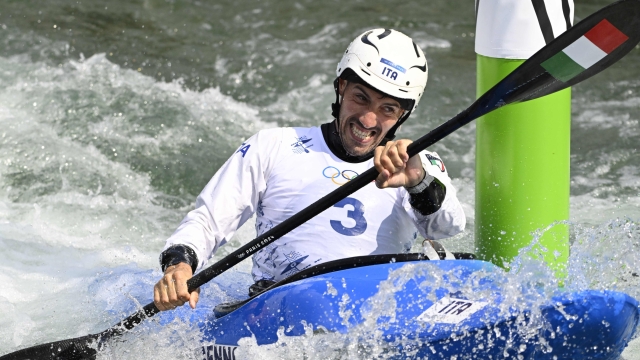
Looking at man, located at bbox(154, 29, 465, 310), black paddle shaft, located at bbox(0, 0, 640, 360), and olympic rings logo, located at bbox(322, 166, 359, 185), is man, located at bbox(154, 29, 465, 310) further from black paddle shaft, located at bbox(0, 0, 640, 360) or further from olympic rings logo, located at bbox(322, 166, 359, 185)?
black paddle shaft, located at bbox(0, 0, 640, 360)

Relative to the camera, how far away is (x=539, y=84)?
9.29 ft

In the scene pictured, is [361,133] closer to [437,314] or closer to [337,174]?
[337,174]

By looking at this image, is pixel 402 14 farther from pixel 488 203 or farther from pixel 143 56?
pixel 488 203

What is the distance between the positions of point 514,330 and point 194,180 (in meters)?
3.79

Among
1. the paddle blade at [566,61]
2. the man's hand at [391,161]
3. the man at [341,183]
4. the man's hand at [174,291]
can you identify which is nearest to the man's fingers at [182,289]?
the man's hand at [174,291]

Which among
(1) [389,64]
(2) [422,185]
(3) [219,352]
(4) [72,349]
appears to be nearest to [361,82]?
(1) [389,64]

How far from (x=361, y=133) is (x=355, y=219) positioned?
30cm

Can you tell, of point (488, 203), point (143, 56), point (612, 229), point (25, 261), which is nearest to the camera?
point (612, 229)

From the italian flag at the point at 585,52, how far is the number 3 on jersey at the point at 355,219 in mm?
832

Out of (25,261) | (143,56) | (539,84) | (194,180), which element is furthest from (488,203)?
(143,56)

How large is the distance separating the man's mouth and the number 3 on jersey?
221 millimetres

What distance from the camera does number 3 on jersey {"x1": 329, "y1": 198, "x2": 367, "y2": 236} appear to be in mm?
3230

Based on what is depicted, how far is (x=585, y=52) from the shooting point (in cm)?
279

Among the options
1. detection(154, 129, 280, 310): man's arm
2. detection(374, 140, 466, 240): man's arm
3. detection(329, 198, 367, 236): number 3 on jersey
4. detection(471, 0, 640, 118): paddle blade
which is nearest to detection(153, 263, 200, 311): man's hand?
detection(154, 129, 280, 310): man's arm
